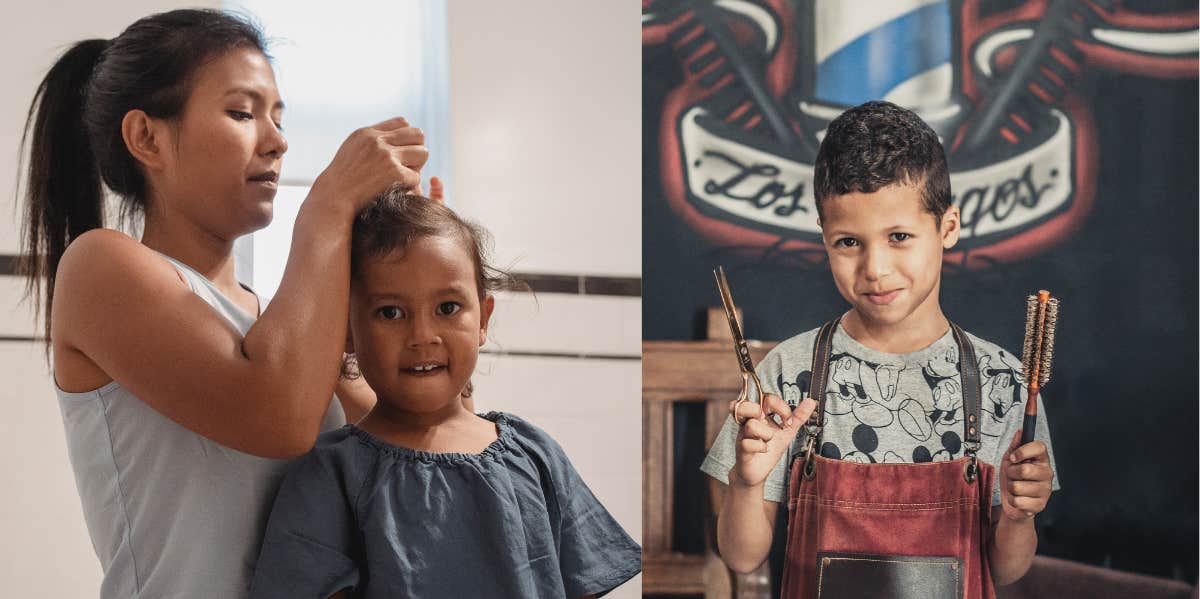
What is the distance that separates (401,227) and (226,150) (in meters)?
0.20

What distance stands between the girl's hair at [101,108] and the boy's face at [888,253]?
944mm

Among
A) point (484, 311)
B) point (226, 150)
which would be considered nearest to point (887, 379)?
point (484, 311)

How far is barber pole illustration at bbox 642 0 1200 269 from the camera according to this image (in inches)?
70.7

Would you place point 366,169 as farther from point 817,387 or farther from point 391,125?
point 817,387

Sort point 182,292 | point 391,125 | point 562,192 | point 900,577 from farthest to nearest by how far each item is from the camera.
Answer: point 562,192, point 900,577, point 391,125, point 182,292

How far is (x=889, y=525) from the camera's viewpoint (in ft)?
5.59

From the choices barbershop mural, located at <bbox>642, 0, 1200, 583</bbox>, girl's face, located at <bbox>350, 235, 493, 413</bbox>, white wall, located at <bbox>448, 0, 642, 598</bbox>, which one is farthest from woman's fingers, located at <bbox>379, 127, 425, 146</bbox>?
white wall, located at <bbox>448, 0, 642, 598</bbox>

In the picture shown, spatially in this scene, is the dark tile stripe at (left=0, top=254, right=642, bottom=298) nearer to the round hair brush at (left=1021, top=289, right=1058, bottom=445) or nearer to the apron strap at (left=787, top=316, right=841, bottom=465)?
the apron strap at (left=787, top=316, right=841, bottom=465)

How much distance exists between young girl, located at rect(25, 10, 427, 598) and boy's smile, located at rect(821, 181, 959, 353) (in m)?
0.83

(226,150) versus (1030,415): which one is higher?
(226,150)

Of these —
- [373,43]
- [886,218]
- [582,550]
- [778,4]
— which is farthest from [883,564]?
[373,43]

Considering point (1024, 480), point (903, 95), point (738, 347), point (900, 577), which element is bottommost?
point (900, 577)

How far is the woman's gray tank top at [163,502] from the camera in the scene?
107cm

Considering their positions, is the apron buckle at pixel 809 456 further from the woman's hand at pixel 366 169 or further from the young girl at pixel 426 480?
the woman's hand at pixel 366 169
